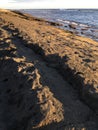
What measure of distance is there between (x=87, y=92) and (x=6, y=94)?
205cm

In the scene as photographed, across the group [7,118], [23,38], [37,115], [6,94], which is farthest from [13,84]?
[23,38]

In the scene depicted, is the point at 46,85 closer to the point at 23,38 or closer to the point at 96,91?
the point at 96,91

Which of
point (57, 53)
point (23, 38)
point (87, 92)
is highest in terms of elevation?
point (87, 92)

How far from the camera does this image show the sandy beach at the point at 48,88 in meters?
6.00

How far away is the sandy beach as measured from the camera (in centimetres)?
600

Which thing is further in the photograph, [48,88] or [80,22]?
[80,22]

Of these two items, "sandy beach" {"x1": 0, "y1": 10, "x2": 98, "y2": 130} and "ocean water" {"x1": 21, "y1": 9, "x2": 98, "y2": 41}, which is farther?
"ocean water" {"x1": 21, "y1": 9, "x2": 98, "y2": 41}

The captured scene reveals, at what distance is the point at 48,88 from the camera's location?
7.18 meters

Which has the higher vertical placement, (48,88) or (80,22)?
(48,88)

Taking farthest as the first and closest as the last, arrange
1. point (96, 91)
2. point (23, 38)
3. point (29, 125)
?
point (23, 38)
point (96, 91)
point (29, 125)

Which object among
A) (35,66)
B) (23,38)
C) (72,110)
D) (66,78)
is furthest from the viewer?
(23,38)

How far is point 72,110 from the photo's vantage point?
6320mm

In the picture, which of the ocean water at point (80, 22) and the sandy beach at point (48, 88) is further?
the ocean water at point (80, 22)

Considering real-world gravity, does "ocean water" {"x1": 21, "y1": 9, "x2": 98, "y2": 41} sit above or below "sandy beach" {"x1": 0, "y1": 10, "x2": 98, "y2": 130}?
below
